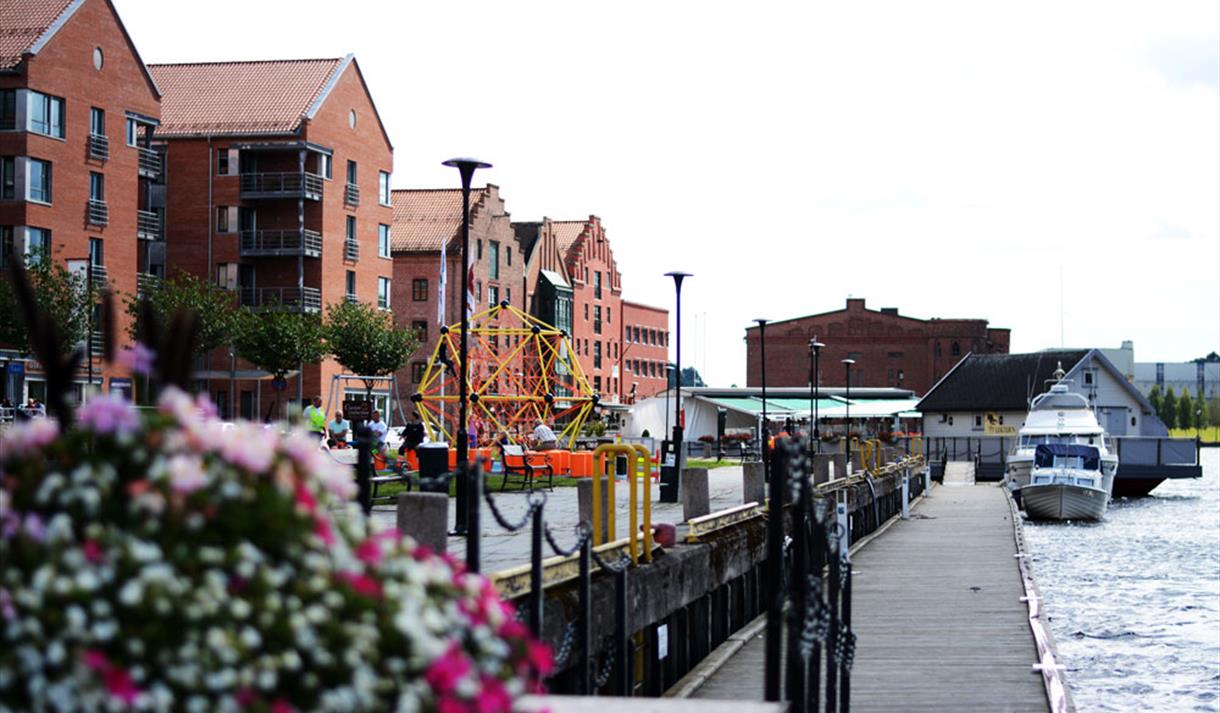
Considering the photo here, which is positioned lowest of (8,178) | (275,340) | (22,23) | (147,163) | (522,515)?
(522,515)

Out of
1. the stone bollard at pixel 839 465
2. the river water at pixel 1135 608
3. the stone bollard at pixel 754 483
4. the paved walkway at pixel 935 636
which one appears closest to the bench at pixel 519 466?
the paved walkway at pixel 935 636

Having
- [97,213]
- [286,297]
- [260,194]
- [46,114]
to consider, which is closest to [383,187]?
[260,194]

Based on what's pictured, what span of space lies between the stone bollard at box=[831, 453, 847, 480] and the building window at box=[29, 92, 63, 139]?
3103cm

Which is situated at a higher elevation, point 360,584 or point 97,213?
point 97,213

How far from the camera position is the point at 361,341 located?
232ft

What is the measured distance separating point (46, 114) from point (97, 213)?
13.6 ft

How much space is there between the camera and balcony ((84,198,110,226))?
59.6 metres

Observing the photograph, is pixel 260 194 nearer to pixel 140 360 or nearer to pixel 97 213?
pixel 97 213

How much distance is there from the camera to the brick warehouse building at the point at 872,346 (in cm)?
14350

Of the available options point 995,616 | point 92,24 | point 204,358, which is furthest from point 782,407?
point 995,616

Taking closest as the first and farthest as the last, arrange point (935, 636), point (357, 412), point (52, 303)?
point (935, 636) < point (357, 412) < point (52, 303)

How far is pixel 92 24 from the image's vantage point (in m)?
60.3

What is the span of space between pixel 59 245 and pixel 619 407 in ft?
152

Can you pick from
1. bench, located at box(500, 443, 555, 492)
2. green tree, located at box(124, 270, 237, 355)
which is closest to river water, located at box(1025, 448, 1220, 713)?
bench, located at box(500, 443, 555, 492)
